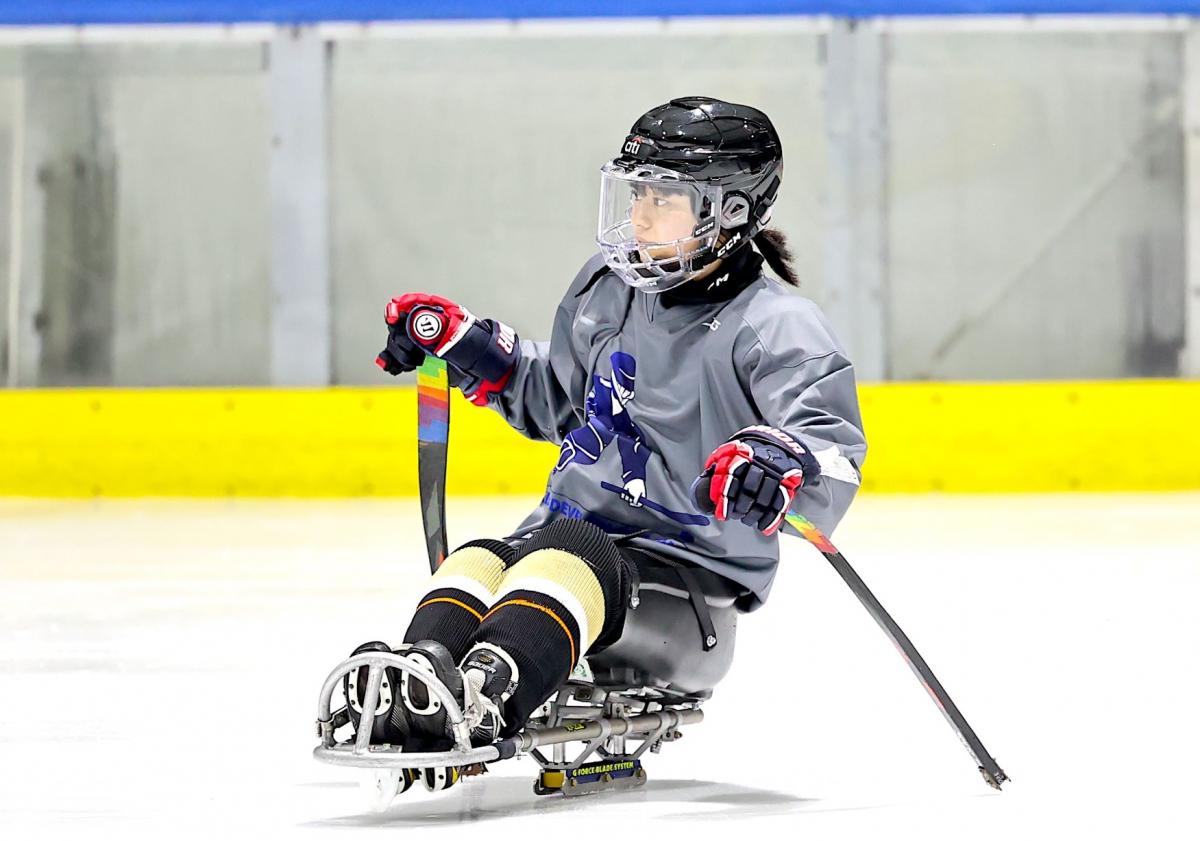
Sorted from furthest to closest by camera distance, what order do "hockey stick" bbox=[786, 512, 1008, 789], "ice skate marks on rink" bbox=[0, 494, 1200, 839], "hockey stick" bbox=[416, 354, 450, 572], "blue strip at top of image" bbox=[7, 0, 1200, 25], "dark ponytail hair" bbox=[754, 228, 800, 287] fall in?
1. "blue strip at top of image" bbox=[7, 0, 1200, 25]
2. "hockey stick" bbox=[416, 354, 450, 572]
3. "dark ponytail hair" bbox=[754, 228, 800, 287]
4. "hockey stick" bbox=[786, 512, 1008, 789]
5. "ice skate marks on rink" bbox=[0, 494, 1200, 839]

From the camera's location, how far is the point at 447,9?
839cm

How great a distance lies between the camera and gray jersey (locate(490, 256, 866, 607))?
8.24ft

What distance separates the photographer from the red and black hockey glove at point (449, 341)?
114 inches

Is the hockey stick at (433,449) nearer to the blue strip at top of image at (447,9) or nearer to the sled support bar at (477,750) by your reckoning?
the sled support bar at (477,750)

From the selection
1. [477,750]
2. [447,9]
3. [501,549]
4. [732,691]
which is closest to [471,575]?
[501,549]

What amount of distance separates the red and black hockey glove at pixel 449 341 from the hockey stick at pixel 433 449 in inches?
1.3

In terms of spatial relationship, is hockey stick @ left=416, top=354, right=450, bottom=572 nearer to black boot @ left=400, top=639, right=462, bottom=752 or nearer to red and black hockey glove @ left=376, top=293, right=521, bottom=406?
red and black hockey glove @ left=376, top=293, right=521, bottom=406

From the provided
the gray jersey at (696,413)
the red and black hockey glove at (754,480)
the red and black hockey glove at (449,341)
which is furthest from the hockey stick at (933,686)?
the red and black hockey glove at (449,341)

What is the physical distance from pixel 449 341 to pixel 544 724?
65 cm

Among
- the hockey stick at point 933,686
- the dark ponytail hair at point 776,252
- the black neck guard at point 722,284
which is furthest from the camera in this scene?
the dark ponytail hair at point 776,252

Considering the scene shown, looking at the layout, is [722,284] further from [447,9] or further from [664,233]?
[447,9]

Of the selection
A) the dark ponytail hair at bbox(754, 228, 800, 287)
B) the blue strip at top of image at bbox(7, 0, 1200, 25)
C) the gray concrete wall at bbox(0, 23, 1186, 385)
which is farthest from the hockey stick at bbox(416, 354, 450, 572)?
the blue strip at top of image at bbox(7, 0, 1200, 25)

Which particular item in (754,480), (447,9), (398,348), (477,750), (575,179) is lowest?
(477,750)

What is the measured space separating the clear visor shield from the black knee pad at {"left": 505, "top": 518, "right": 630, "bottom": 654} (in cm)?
36
